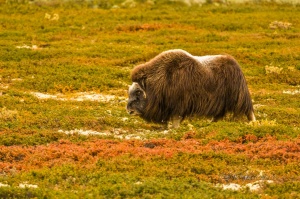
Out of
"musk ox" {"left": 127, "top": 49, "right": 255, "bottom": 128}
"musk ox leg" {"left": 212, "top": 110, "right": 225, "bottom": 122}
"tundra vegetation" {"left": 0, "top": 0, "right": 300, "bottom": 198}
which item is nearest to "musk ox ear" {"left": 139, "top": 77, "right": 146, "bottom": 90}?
"musk ox" {"left": 127, "top": 49, "right": 255, "bottom": 128}

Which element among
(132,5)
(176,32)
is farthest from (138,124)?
(132,5)

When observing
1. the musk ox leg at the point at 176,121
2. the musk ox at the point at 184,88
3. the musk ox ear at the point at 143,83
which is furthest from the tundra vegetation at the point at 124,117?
the musk ox ear at the point at 143,83

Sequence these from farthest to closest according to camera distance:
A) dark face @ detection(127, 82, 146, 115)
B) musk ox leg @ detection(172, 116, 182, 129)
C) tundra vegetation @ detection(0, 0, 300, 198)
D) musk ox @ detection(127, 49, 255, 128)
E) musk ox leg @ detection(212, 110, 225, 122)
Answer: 1. musk ox leg @ detection(212, 110, 225, 122)
2. musk ox leg @ detection(172, 116, 182, 129)
3. dark face @ detection(127, 82, 146, 115)
4. musk ox @ detection(127, 49, 255, 128)
5. tundra vegetation @ detection(0, 0, 300, 198)

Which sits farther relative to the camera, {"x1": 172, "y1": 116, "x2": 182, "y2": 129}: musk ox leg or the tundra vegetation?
{"x1": 172, "y1": 116, "x2": 182, "y2": 129}: musk ox leg

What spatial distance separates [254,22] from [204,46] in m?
10.7

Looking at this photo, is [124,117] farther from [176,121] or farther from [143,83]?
[176,121]

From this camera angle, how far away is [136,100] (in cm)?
2000

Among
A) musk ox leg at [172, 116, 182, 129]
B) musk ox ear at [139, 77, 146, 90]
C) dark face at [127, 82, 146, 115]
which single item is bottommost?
musk ox leg at [172, 116, 182, 129]

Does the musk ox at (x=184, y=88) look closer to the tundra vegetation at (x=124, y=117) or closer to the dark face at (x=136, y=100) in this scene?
the dark face at (x=136, y=100)

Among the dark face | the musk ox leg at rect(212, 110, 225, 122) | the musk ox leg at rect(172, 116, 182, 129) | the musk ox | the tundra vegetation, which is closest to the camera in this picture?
the tundra vegetation

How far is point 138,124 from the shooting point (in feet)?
68.0

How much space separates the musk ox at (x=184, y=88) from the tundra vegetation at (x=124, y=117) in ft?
1.96

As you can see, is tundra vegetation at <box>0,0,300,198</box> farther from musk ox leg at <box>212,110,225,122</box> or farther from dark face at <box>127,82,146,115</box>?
dark face at <box>127,82,146,115</box>

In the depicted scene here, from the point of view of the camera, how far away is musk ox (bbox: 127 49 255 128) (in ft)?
64.7
